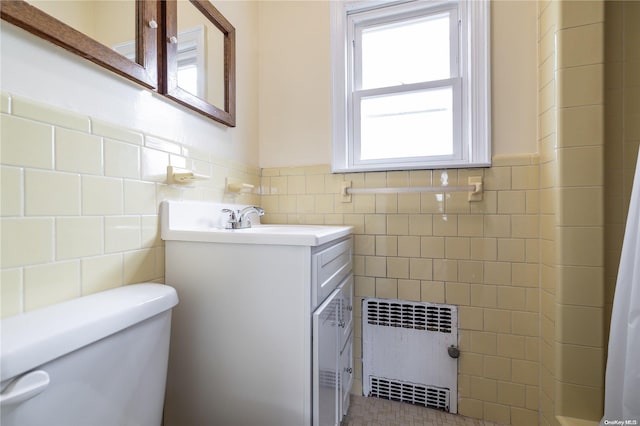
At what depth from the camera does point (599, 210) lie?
111 centimetres

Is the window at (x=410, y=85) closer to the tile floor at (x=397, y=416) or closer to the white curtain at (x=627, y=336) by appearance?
the white curtain at (x=627, y=336)

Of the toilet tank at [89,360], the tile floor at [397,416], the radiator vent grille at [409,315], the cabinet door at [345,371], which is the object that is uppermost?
the toilet tank at [89,360]

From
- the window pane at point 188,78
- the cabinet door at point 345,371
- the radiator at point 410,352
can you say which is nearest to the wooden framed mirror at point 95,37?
the window pane at point 188,78

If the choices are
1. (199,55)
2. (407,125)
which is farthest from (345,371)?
(199,55)

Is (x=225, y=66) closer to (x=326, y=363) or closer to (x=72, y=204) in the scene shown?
(x=72, y=204)

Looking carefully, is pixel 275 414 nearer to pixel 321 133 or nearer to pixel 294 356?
pixel 294 356

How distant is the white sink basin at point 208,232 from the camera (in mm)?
866

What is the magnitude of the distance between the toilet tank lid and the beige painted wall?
3.74ft

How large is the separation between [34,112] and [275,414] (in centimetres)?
105

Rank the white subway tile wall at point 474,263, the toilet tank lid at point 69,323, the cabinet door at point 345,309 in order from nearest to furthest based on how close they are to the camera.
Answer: the toilet tank lid at point 69,323 → the cabinet door at point 345,309 → the white subway tile wall at point 474,263

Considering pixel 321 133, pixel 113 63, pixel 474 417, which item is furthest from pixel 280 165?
pixel 474 417

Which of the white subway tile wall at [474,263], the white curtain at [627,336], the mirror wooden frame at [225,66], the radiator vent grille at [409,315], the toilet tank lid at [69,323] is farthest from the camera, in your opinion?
the radiator vent grille at [409,315]

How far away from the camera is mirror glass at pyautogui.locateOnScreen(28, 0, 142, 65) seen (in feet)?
2.38

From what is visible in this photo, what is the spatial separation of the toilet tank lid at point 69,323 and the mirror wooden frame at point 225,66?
733mm
